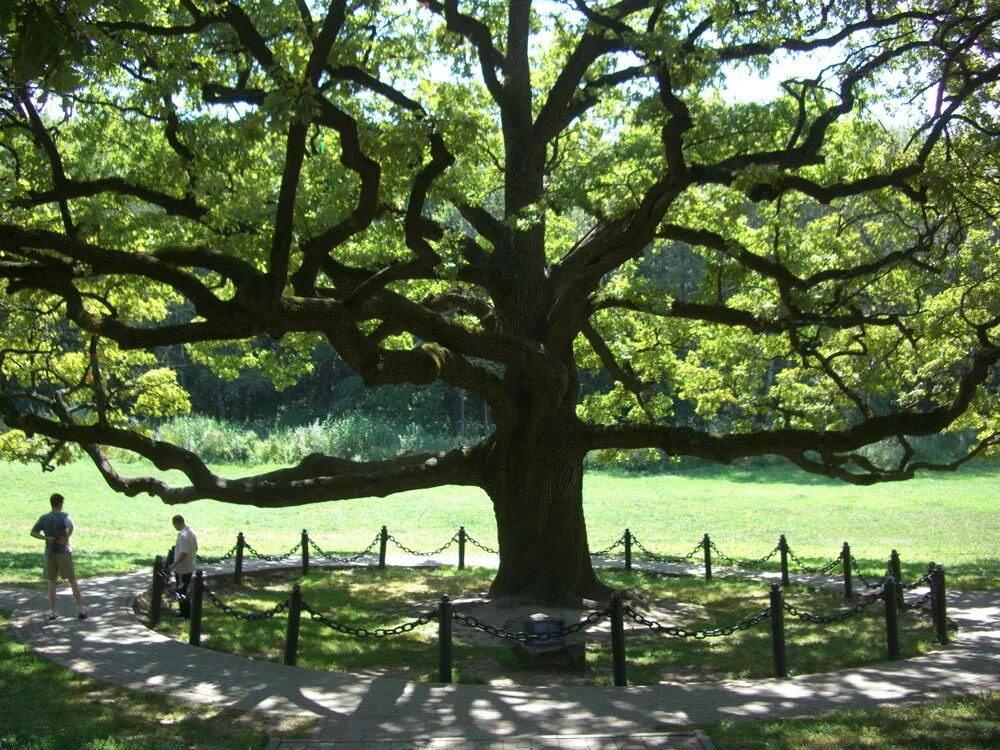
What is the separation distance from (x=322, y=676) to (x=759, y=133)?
10105 mm

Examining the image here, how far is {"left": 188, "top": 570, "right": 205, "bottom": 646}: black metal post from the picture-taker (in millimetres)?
12453

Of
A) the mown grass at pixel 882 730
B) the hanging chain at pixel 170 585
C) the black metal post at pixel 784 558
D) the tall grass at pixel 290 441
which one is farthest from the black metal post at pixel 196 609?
the tall grass at pixel 290 441

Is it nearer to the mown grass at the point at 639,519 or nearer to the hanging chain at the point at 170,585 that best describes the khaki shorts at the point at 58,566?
the hanging chain at the point at 170,585

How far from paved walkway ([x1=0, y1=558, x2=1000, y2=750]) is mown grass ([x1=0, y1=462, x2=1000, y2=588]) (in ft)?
27.1

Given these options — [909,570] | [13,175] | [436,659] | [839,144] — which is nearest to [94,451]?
[13,175]

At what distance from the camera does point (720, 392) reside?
818 inches

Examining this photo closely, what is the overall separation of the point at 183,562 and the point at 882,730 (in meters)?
10.4

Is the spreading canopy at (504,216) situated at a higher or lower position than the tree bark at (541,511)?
higher

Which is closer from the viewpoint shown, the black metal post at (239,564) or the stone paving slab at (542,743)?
the stone paving slab at (542,743)

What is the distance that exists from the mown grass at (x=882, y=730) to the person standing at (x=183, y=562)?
8.86 m

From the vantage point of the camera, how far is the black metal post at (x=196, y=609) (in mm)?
12453

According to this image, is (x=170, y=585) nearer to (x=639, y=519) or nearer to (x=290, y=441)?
(x=639, y=519)

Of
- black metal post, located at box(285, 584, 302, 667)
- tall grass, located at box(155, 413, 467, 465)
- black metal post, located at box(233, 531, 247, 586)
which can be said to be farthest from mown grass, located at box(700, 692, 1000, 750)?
tall grass, located at box(155, 413, 467, 465)

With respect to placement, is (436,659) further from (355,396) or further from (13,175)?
(355,396)
